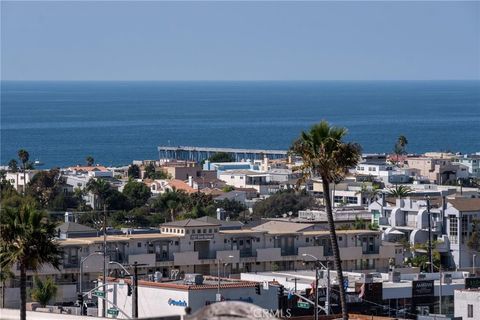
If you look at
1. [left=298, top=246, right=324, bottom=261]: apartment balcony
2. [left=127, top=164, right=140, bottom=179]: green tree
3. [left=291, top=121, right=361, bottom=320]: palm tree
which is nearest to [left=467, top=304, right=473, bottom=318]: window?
[left=291, top=121, right=361, bottom=320]: palm tree

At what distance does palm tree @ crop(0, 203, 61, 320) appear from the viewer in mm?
35656

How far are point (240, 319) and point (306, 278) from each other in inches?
1830

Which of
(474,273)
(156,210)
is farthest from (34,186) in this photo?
(474,273)

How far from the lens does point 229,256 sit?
7700 cm

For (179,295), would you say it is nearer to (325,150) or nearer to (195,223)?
(325,150)

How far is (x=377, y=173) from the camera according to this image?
134000 millimetres

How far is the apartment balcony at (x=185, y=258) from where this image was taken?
76619mm

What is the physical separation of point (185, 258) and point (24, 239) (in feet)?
136

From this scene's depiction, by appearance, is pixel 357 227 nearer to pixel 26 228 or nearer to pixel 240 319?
pixel 26 228

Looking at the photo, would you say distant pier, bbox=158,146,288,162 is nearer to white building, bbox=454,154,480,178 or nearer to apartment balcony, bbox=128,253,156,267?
A: white building, bbox=454,154,480,178

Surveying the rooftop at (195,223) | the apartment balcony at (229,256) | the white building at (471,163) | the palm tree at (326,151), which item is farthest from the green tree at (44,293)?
the white building at (471,163)

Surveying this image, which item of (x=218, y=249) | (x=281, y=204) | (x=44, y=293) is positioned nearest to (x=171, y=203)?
(x=281, y=204)

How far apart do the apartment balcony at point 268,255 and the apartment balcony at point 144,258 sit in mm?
5665

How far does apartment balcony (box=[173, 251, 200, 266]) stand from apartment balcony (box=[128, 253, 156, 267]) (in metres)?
1.15
